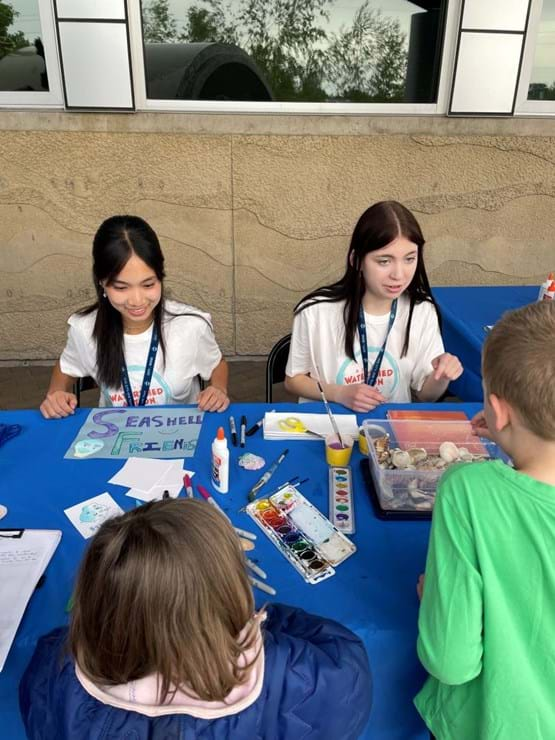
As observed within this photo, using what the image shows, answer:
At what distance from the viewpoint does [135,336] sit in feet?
7.20

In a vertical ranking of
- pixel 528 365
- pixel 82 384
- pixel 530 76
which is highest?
pixel 530 76

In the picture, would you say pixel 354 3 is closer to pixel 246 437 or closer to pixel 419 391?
pixel 419 391

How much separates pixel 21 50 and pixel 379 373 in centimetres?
341

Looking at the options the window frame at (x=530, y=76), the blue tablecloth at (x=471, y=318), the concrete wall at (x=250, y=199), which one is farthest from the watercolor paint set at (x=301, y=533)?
the window frame at (x=530, y=76)

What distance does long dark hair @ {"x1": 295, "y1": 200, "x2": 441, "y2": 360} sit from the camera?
2.04 metres

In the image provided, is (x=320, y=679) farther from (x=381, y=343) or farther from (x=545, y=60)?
(x=545, y=60)

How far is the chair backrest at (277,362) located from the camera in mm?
2426

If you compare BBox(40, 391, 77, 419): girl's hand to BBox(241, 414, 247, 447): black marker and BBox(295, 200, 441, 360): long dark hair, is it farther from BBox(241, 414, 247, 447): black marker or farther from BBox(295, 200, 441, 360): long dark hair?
BBox(295, 200, 441, 360): long dark hair

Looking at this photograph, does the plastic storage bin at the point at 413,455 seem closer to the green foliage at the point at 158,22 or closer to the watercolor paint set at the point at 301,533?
the watercolor paint set at the point at 301,533

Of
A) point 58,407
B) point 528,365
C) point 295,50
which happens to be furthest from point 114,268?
point 295,50

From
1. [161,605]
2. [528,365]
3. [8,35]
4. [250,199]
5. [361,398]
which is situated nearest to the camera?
[161,605]

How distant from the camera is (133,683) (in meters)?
0.82

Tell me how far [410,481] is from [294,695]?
2.24 feet

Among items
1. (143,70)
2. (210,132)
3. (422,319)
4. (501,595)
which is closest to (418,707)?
(501,595)
